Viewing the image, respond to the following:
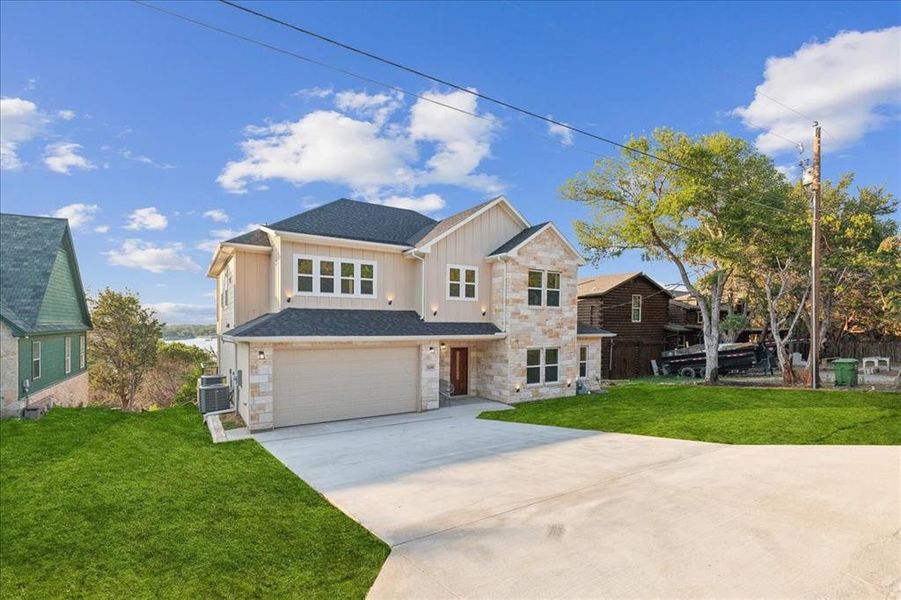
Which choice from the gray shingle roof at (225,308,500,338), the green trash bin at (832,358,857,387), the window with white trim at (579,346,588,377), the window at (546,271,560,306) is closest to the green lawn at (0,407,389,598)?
the gray shingle roof at (225,308,500,338)

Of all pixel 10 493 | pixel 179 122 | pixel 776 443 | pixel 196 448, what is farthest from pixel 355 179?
pixel 776 443

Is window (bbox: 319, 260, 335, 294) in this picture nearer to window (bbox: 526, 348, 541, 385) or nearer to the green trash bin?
window (bbox: 526, 348, 541, 385)

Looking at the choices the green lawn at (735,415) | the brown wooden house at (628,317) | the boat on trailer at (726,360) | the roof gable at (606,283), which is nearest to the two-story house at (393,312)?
the green lawn at (735,415)

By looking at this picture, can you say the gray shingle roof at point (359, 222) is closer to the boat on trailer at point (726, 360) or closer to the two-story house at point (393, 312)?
the two-story house at point (393, 312)

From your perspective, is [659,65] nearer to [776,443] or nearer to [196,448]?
[776,443]

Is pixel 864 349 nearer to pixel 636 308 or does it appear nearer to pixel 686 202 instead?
pixel 636 308

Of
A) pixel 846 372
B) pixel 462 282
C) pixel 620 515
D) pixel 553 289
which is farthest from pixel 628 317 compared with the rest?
pixel 620 515

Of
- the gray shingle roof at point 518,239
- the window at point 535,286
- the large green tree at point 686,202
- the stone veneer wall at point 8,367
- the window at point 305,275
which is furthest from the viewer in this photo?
the large green tree at point 686,202

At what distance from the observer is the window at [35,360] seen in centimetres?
1494

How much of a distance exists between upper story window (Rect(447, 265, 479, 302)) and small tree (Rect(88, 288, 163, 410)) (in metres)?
21.8

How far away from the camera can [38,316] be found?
15516 millimetres

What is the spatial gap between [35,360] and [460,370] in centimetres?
1525

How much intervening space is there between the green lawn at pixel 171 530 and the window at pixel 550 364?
438 inches

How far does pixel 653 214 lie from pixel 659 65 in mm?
7492
